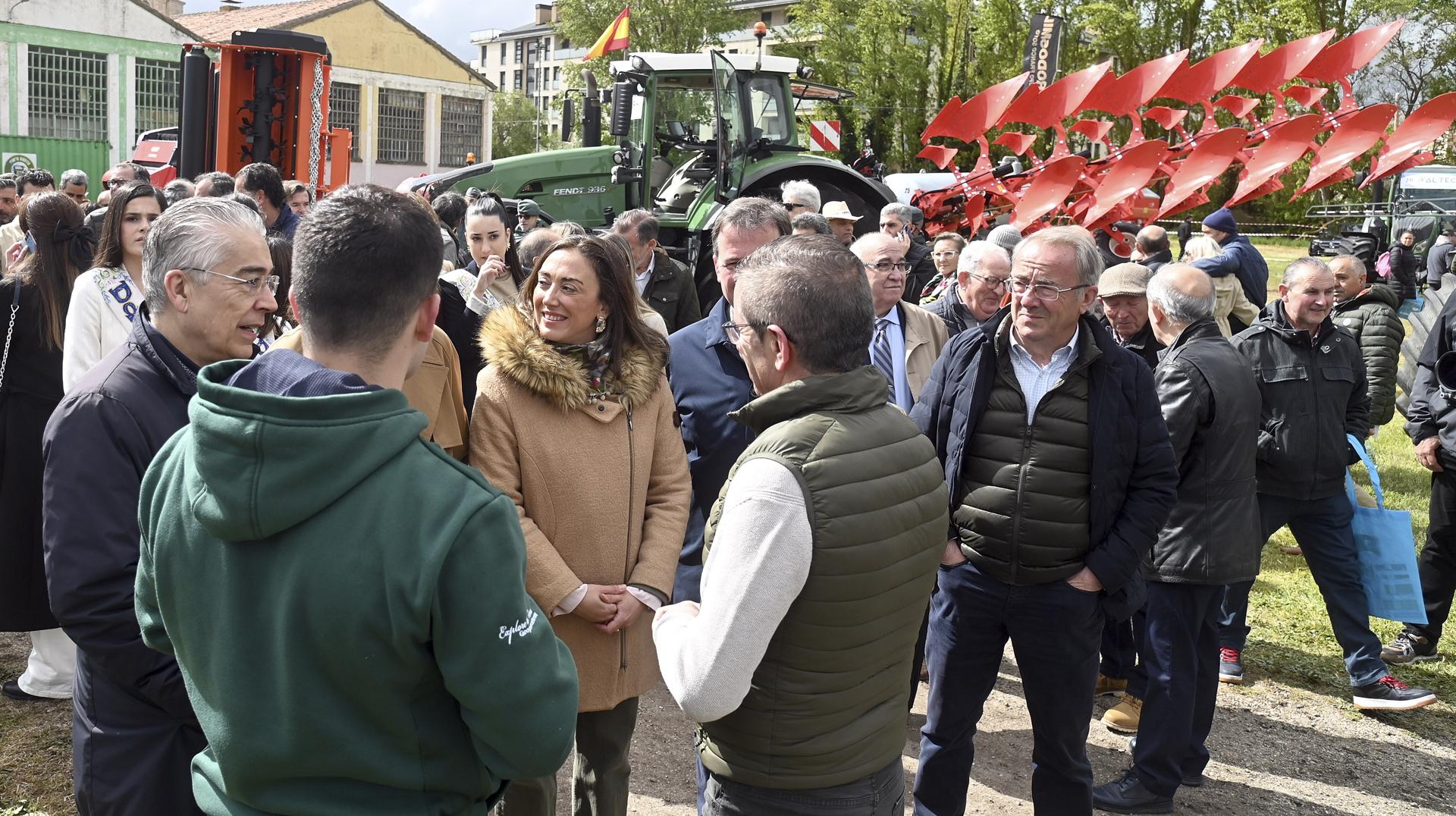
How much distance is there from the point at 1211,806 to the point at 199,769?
343 centimetres

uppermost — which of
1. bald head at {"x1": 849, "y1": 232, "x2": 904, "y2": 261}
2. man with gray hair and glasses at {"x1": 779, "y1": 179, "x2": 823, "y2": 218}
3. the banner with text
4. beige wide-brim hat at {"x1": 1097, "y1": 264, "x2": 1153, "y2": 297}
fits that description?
the banner with text

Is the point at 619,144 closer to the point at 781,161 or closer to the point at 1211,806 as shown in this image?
the point at 781,161

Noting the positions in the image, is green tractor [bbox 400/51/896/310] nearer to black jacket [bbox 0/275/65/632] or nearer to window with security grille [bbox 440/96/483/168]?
black jacket [bbox 0/275/65/632]

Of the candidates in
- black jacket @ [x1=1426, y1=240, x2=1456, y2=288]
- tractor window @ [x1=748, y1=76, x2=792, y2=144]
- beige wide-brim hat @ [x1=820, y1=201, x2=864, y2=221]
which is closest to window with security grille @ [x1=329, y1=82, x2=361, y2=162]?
tractor window @ [x1=748, y1=76, x2=792, y2=144]

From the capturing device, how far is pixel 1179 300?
3893mm

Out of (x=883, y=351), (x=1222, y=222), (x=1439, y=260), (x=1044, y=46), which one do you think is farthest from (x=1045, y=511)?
(x=1044, y=46)

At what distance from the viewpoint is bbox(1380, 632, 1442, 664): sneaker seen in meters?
5.23

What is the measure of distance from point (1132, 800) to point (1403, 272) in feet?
38.5

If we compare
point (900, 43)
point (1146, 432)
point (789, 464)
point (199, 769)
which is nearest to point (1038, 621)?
point (1146, 432)

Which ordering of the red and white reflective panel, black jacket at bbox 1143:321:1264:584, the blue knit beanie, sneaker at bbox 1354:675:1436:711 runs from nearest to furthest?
black jacket at bbox 1143:321:1264:584
sneaker at bbox 1354:675:1436:711
the blue knit beanie
the red and white reflective panel

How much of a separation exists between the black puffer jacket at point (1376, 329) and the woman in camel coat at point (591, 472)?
529 cm

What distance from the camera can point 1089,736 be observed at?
4430mm

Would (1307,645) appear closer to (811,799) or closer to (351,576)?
(811,799)

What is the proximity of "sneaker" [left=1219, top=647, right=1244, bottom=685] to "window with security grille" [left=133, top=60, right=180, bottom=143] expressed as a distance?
1438 inches
